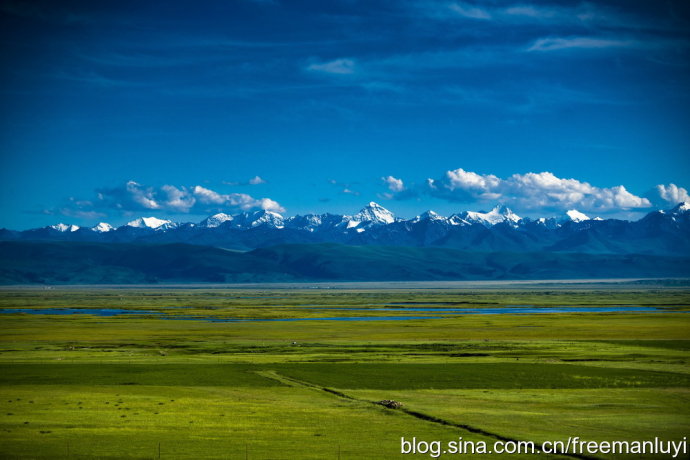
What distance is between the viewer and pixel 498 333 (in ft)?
343

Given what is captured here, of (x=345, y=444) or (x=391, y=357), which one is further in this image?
(x=391, y=357)

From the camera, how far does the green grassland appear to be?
38.9 m

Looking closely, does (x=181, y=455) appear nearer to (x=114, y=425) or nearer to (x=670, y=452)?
(x=114, y=425)

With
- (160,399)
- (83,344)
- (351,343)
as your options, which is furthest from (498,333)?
(160,399)

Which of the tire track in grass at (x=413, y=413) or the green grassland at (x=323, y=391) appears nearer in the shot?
the tire track in grass at (x=413, y=413)

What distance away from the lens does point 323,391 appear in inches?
2135

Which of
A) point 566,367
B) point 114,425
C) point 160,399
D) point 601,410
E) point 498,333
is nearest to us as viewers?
point 114,425

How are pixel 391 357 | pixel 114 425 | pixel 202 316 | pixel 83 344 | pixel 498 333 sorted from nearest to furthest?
pixel 114 425 < pixel 391 357 < pixel 83 344 < pixel 498 333 < pixel 202 316

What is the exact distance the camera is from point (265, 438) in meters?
39.5

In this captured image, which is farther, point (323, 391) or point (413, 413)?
point (323, 391)

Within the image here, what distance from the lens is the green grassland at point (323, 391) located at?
1532 inches

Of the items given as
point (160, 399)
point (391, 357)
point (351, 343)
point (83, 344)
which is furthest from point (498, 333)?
point (160, 399)

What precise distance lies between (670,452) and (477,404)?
50.3ft

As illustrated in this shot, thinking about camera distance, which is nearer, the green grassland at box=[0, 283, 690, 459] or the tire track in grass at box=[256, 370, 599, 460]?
the tire track in grass at box=[256, 370, 599, 460]
